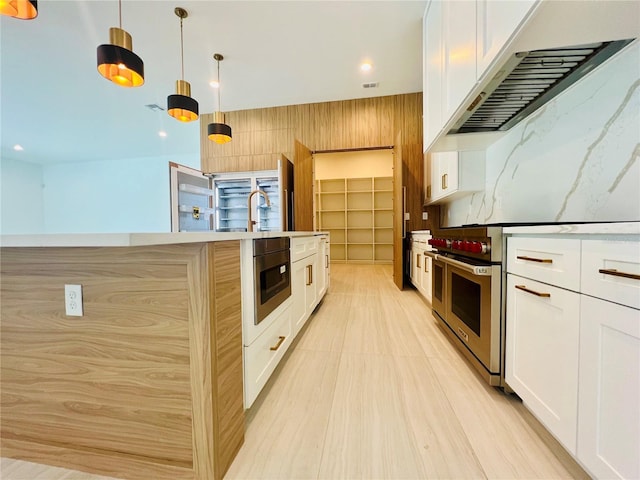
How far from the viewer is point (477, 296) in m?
1.37

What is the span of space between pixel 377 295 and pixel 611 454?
2.50 metres

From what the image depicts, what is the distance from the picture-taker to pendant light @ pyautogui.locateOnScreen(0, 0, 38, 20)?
4.37 ft

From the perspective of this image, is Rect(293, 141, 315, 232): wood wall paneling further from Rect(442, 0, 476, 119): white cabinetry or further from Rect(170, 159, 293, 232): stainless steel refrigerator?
Rect(442, 0, 476, 119): white cabinetry

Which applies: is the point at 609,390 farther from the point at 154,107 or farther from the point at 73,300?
the point at 154,107

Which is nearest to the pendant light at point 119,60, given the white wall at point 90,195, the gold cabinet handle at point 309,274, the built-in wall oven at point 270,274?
the built-in wall oven at point 270,274

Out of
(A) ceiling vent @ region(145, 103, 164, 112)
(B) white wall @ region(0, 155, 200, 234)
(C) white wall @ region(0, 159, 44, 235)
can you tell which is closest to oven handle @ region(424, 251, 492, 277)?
(A) ceiling vent @ region(145, 103, 164, 112)

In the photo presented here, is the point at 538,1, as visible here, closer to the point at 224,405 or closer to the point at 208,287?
the point at 208,287

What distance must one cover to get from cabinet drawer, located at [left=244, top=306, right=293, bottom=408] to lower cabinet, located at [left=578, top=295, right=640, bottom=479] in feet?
3.90

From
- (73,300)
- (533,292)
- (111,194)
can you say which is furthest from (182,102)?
(111,194)

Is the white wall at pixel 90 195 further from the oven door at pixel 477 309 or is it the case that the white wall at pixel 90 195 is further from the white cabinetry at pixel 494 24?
the oven door at pixel 477 309

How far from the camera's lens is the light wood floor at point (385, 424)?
2.83 feet

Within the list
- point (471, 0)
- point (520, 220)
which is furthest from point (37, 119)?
point (520, 220)

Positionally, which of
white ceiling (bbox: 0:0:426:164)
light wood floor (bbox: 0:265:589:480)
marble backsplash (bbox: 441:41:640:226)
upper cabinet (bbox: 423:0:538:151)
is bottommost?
light wood floor (bbox: 0:265:589:480)

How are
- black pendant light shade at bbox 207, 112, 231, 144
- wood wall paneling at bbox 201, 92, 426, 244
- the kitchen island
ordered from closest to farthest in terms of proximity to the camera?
1. the kitchen island
2. black pendant light shade at bbox 207, 112, 231, 144
3. wood wall paneling at bbox 201, 92, 426, 244
